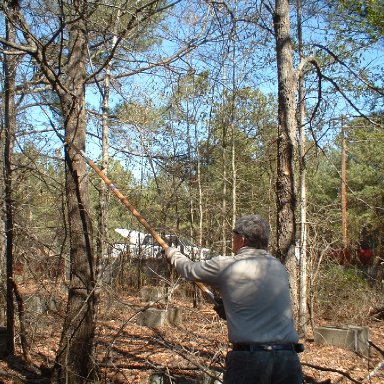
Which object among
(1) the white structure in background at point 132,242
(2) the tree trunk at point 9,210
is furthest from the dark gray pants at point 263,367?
(1) the white structure in background at point 132,242

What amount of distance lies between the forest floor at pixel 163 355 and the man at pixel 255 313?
1.90 m

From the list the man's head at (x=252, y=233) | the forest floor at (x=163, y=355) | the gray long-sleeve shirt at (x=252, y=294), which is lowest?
the forest floor at (x=163, y=355)

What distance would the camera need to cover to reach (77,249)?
18.4 feet

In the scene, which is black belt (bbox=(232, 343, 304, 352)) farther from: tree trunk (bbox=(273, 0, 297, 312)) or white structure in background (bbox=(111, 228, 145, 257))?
white structure in background (bbox=(111, 228, 145, 257))

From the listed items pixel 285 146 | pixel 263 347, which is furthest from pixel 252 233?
pixel 285 146

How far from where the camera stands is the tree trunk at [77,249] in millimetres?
5402

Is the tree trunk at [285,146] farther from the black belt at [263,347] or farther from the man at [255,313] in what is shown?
the black belt at [263,347]

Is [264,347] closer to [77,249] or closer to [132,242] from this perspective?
[77,249]

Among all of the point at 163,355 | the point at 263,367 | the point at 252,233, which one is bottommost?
the point at 163,355

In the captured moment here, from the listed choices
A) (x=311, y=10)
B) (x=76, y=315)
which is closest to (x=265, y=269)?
(x=76, y=315)

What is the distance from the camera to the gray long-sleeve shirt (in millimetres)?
2910

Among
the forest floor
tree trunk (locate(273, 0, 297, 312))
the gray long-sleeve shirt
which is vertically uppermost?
tree trunk (locate(273, 0, 297, 312))

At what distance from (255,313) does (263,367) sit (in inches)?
11.7

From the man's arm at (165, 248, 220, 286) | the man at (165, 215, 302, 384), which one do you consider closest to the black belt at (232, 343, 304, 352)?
the man at (165, 215, 302, 384)
